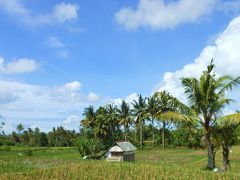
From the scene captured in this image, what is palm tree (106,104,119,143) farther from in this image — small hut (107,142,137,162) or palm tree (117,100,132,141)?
small hut (107,142,137,162)

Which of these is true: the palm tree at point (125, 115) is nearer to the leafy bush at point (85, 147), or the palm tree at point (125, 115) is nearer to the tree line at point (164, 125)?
the tree line at point (164, 125)

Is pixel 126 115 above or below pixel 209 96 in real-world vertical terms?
above

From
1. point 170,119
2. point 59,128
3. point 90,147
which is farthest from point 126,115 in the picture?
point 170,119

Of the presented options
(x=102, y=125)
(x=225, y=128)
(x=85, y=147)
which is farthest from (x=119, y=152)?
(x=102, y=125)

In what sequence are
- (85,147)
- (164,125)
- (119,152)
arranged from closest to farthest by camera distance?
1. (119,152)
2. (85,147)
3. (164,125)

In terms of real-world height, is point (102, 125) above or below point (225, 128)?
above

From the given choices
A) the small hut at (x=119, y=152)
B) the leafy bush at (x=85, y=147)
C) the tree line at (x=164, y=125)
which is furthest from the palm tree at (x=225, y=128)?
the leafy bush at (x=85, y=147)

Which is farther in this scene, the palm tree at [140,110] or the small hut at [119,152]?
the palm tree at [140,110]

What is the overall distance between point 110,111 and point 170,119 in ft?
156

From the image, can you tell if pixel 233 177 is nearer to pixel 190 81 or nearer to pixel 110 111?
pixel 190 81

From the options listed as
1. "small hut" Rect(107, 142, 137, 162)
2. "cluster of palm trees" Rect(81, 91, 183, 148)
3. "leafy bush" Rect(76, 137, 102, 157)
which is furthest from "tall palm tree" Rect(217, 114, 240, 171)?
"cluster of palm trees" Rect(81, 91, 183, 148)

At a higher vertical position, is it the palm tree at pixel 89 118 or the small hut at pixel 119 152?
the palm tree at pixel 89 118

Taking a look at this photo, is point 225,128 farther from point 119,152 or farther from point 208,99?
point 119,152

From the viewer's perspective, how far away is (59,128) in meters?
90.6
